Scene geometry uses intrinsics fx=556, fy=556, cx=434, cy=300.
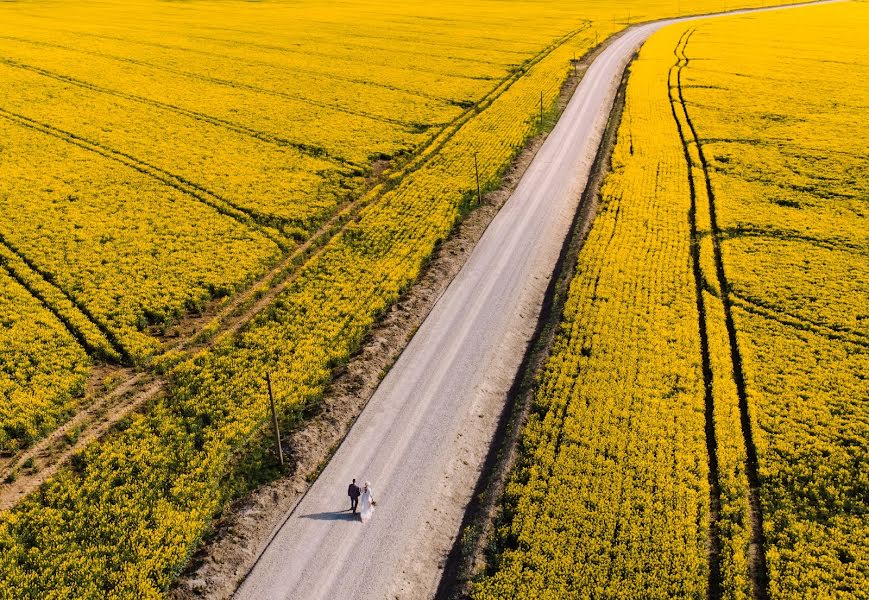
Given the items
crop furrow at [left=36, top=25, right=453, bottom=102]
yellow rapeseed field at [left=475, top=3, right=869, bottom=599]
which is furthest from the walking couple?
crop furrow at [left=36, top=25, right=453, bottom=102]

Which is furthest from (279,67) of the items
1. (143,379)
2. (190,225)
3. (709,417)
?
(709,417)

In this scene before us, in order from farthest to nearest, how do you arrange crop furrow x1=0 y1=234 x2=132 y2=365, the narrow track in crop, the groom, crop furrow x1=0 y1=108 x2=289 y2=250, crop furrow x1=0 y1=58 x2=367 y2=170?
crop furrow x1=0 y1=58 x2=367 y2=170
crop furrow x1=0 y1=108 x2=289 y2=250
crop furrow x1=0 y1=234 x2=132 y2=365
the groom
the narrow track in crop

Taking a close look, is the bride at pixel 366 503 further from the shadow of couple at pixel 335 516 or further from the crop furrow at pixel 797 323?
the crop furrow at pixel 797 323

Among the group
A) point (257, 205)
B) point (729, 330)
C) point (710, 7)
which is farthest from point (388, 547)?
point (710, 7)

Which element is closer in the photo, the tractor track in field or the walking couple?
the walking couple

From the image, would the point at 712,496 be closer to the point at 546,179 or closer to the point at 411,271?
the point at 411,271

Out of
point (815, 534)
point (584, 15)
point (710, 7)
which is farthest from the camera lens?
point (710, 7)

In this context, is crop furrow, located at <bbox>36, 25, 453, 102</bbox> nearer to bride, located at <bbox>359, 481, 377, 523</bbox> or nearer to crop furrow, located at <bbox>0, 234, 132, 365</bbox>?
crop furrow, located at <bbox>0, 234, 132, 365</bbox>

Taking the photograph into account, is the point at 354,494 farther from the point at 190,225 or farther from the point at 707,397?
the point at 190,225
